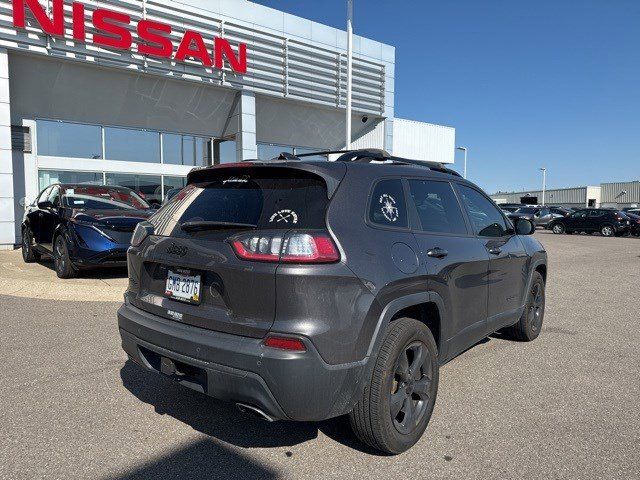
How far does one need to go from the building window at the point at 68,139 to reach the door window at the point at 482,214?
1375cm

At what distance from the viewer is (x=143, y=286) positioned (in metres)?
3.22

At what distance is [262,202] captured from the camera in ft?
9.11

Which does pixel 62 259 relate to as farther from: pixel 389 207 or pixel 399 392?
pixel 399 392

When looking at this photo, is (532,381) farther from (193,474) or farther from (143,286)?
(143,286)

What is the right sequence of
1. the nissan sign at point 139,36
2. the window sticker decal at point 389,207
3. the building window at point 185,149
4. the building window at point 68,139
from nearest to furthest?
the window sticker decal at point 389,207
the nissan sign at point 139,36
the building window at point 68,139
the building window at point 185,149

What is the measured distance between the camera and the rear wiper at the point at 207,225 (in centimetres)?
273

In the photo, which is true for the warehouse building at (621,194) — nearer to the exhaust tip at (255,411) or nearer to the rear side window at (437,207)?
the rear side window at (437,207)

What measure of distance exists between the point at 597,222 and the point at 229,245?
28302 mm

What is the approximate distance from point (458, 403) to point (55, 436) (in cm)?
273

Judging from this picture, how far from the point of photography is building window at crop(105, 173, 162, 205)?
15.6 metres

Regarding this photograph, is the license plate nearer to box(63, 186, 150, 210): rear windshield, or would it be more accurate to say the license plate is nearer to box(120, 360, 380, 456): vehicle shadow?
box(120, 360, 380, 456): vehicle shadow

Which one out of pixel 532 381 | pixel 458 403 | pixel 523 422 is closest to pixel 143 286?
pixel 458 403

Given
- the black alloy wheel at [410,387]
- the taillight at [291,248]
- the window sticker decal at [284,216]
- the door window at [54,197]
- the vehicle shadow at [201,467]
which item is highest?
the door window at [54,197]

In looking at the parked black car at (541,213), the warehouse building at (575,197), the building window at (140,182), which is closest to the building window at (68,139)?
the building window at (140,182)
